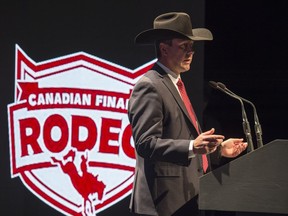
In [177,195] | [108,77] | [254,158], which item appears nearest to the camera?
[254,158]

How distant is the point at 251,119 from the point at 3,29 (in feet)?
6.55

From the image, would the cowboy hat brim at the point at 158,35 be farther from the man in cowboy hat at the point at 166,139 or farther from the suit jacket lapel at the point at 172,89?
the suit jacket lapel at the point at 172,89

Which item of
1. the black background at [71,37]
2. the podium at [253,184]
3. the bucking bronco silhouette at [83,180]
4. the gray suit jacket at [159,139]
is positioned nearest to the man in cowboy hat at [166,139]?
the gray suit jacket at [159,139]

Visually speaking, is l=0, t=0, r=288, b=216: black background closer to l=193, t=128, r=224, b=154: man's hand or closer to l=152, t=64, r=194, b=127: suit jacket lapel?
l=152, t=64, r=194, b=127: suit jacket lapel

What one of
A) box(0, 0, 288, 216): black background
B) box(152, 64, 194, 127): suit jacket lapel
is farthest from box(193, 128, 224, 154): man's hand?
box(0, 0, 288, 216): black background

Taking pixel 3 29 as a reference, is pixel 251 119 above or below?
below

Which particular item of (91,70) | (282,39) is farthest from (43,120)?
(282,39)

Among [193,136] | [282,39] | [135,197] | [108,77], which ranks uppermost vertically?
[282,39]

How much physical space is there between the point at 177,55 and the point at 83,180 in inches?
64.2

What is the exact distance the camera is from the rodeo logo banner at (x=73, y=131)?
13.7 feet

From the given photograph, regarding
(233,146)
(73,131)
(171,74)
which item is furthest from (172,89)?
(73,131)

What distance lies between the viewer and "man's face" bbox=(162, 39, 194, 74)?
2.82 m

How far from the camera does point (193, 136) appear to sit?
2740mm

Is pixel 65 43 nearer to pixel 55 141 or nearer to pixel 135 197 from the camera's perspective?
pixel 55 141
